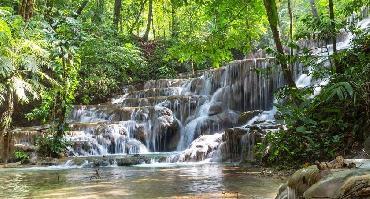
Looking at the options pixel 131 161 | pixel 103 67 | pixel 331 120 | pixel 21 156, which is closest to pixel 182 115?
pixel 103 67

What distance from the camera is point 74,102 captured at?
71.5 ft

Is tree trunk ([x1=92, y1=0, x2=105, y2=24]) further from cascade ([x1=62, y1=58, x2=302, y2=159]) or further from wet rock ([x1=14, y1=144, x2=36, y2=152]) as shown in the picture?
wet rock ([x1=14, y1=144, x2=36, y2=152])

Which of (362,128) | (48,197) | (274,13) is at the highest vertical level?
(274,13)

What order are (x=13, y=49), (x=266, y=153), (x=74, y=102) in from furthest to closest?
(x=74, y=102) < (x=266, y=153) < (x=13, y=49)

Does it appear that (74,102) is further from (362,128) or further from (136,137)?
(362,128)

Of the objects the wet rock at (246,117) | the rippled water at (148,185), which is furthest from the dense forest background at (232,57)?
the wet rock at (246,117)

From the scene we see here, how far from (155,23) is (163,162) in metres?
25.3

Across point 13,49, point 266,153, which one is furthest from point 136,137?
point 13,49

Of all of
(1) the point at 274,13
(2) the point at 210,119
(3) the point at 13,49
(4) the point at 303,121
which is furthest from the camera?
(2) the point at 210,119

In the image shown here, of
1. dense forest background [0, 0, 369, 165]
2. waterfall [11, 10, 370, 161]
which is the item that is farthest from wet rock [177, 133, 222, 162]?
dense forest background [0, 0, 369, 165]

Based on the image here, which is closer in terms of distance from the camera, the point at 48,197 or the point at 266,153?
the point at 48,197

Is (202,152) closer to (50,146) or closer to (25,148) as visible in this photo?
(50,146)

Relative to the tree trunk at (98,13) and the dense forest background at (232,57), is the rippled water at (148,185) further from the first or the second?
the tree trunk at (98,13)

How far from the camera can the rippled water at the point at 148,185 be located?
6.46m
